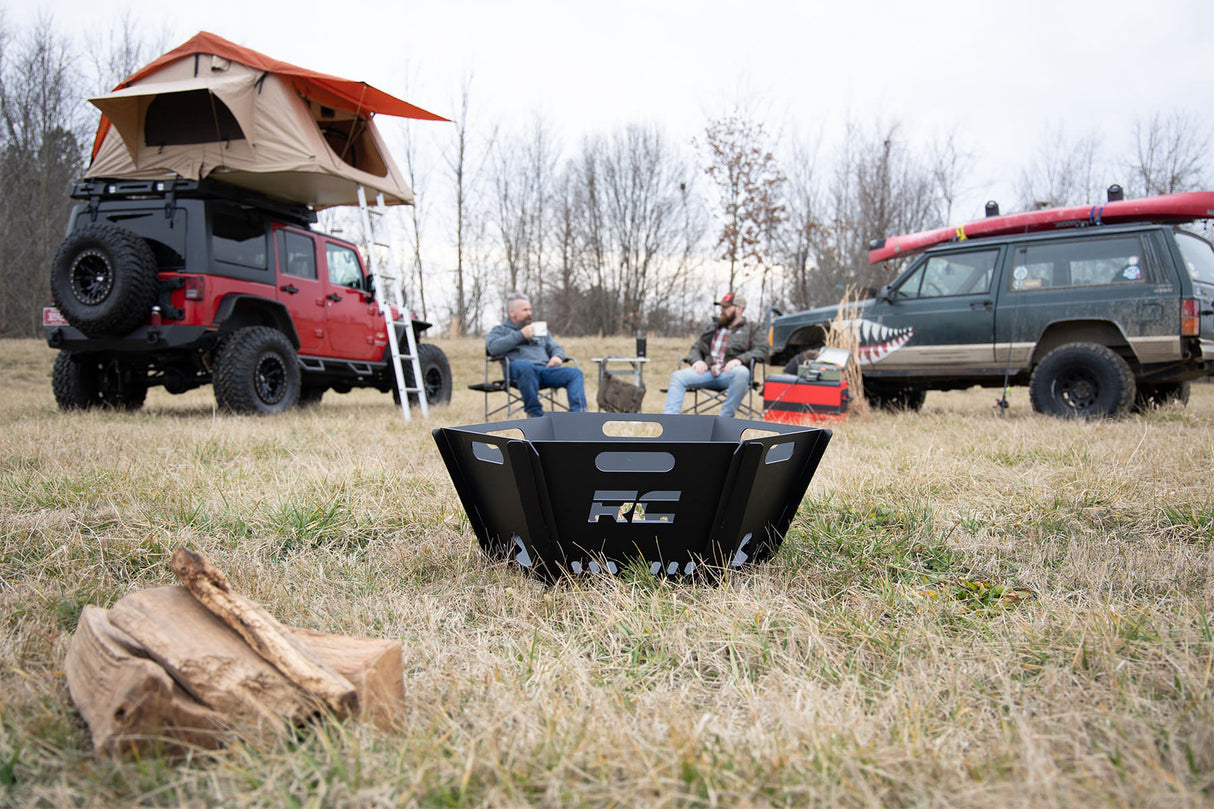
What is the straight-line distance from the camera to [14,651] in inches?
56.8

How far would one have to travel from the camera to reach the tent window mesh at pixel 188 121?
19.0ft

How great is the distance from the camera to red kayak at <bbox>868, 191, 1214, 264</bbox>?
6.19 metres

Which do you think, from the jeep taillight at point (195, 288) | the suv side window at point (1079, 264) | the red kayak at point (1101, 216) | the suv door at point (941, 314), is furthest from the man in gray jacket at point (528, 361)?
the red kayak at point (1101, 216)

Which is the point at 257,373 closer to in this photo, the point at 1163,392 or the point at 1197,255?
the point at 1197,255

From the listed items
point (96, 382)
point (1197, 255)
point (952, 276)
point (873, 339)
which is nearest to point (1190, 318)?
point (1197, 255)

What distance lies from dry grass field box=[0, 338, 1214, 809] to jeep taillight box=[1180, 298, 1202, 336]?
3.23 metres

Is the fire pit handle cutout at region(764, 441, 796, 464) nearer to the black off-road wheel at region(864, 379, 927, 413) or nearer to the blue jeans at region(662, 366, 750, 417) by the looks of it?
the blue jeans at region(662, 366, 750, 417)

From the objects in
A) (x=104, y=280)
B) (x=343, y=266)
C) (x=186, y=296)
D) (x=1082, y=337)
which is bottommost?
(x=1082, y=337)

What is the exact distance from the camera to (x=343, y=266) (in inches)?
286

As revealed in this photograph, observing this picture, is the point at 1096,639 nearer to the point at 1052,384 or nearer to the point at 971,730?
the point at 971,730

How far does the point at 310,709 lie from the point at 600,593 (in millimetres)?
791

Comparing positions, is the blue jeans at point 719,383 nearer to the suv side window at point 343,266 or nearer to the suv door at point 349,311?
the suv door at point 349,311

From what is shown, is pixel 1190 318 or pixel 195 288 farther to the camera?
pixel 1190 318

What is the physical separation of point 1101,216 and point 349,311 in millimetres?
7018
